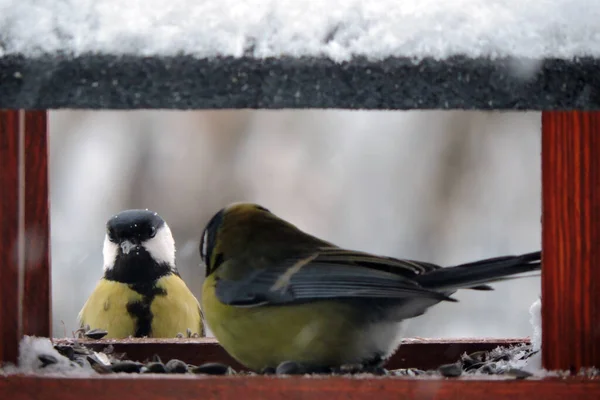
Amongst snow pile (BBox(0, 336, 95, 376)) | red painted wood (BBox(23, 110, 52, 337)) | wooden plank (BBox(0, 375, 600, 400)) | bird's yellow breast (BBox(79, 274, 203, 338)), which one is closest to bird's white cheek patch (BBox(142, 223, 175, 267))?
bird's yellow breast (BBox(79, 274, 203, 338))

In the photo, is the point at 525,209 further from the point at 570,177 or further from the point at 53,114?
the point at 570,177

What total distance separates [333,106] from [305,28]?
0.19 meters

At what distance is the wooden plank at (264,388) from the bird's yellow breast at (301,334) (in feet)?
1.26

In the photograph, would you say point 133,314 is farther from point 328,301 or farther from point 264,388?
point 264,388

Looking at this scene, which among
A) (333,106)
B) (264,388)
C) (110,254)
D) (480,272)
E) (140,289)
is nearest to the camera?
(333,106)

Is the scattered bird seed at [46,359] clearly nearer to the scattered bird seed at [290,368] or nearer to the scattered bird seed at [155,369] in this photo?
the scattered bird seed at [155,369]

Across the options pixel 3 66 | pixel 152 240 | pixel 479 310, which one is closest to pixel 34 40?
pixel 3 66

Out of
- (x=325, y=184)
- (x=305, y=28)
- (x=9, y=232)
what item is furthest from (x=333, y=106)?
(x=325, y=184)

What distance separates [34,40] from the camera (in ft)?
6.42

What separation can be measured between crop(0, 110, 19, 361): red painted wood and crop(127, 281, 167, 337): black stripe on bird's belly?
78.8 inches

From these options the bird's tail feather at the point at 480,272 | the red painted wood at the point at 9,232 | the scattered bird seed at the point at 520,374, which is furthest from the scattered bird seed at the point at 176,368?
the scattered bird seed at the point at 520,374

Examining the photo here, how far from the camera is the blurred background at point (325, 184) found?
7.83m

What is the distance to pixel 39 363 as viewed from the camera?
2.31 metres

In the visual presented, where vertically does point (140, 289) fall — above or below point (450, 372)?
above
